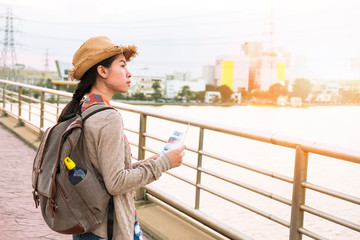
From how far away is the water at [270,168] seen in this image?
48688 mm

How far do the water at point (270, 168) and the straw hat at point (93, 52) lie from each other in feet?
53.9

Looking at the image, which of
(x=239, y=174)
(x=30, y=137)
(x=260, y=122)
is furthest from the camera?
(x=260, y=122)

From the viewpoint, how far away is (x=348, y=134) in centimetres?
11444

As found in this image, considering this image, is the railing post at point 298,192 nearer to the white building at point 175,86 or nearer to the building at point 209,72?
the white building at point 175,86

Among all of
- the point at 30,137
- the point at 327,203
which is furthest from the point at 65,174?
the point at 327,203

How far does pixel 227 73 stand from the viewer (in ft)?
421

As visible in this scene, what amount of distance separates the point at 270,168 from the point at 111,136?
73.5 metres

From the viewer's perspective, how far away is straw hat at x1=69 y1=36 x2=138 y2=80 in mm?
1487

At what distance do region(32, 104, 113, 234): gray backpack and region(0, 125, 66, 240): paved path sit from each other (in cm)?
176

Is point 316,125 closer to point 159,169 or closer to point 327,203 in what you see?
point 327,203

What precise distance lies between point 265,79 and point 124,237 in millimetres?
98963

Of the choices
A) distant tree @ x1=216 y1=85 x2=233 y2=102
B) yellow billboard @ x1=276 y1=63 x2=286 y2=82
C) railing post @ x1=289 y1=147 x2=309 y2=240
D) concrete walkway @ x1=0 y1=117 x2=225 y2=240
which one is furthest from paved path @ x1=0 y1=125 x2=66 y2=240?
yellow billboard @ x1=276 y1=63 x2=286 y2=82

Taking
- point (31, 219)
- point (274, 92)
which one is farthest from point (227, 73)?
point (31, 219)

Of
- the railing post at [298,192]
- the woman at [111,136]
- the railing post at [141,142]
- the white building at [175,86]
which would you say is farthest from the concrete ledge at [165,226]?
the white building at [175,86]
